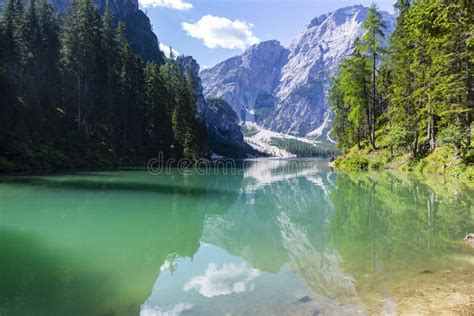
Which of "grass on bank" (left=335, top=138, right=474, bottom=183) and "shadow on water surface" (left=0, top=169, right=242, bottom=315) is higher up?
"grass on bank" (left=335, top=138, right=474, bottom=183)

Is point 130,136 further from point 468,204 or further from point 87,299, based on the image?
point 87,299

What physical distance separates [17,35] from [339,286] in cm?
5936

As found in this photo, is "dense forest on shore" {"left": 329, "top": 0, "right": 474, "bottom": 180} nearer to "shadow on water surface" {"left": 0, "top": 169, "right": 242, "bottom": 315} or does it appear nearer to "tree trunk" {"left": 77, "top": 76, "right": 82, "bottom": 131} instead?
"shadow on water surface" {"left": 0, "top": 169, "right": 242, "bottom": 315}

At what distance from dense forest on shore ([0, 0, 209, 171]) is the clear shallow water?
93.7 ft

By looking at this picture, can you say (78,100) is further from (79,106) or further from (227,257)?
(227,257)

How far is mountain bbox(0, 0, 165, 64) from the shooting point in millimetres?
160125

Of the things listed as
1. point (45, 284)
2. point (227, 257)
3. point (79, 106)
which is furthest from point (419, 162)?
point (79, 106)

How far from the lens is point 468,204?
616 inches

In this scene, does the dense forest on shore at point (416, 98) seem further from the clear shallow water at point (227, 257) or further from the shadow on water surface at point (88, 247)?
the shadow on water surface at point (88, 247)

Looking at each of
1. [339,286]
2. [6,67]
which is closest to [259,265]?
[339,286]

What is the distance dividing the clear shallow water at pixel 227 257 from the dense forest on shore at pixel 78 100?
93.7ft

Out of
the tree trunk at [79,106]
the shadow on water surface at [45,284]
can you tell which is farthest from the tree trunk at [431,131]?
the tree trunk at [79,106]

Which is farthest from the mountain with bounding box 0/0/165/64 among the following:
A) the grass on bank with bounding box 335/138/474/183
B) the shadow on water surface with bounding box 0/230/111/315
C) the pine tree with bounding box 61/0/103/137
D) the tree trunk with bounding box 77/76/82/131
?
the shadow on water surface with bounding box 0/230/111/315

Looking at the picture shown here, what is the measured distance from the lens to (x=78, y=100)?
55938mm
